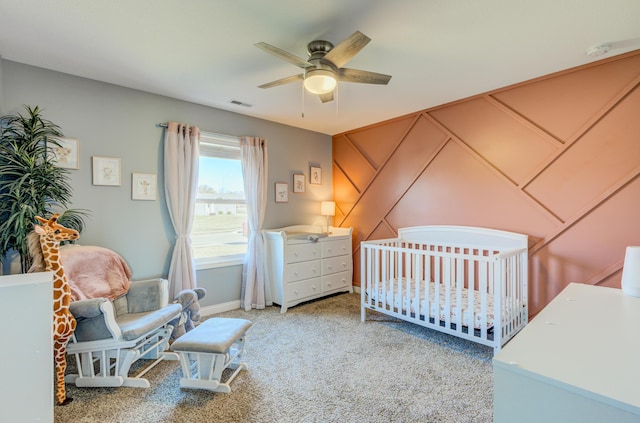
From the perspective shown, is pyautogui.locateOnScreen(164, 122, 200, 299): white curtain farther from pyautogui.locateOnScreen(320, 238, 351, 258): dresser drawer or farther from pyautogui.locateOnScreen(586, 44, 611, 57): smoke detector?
pyautogui.locateOnScreen(586, 44, 611, 57): smoke detector

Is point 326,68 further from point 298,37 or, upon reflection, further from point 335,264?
point 335,264

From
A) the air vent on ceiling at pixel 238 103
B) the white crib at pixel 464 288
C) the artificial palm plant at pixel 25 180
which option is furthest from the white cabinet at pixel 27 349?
the white crib at pixel 464 288

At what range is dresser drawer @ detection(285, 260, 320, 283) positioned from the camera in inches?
141

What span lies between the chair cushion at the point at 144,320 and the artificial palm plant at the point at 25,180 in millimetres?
804

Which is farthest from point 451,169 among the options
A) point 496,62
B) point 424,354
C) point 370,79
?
point 424,354

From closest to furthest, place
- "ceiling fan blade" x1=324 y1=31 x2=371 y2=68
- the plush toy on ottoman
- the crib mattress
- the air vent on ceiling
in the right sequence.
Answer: "ceiling fan blade" x1=324 y1=31 x2=371 y2=68, the crib mattress, the plush toy on ottoman, the air vent on ceiling

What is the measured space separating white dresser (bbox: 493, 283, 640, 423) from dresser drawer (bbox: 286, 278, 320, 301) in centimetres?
278

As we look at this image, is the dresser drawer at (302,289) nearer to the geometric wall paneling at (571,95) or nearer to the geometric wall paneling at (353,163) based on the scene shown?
the geometric wall paneling at (353,163)

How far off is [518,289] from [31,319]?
353 centimetres

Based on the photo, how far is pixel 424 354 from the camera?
2480mm

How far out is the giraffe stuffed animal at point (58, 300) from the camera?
72.5 inches

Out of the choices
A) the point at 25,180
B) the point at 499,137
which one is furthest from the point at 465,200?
the point at 25,180

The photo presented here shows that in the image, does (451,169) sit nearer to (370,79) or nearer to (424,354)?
(370,79)

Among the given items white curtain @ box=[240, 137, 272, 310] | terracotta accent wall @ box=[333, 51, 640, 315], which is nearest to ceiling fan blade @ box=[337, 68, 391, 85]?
terracotta accent wall @ box=[333, 51, 640, 315]
